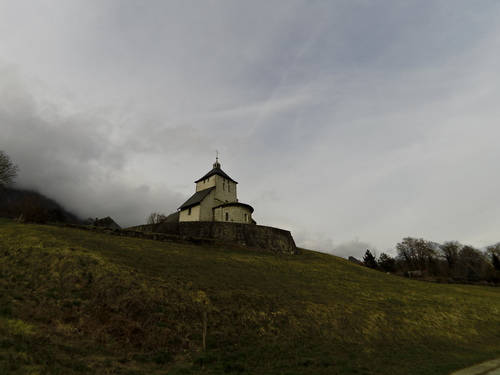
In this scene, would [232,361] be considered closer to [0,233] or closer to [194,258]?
[194,258]

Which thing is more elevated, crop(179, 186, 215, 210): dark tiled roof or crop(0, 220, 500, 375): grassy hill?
crop(179, 186, 215, 210): dark tiled roof

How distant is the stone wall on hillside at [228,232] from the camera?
38781 mm

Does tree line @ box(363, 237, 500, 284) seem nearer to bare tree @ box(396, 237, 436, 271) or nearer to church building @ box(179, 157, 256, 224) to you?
bare tree @ box(396, 237, 436, 271)

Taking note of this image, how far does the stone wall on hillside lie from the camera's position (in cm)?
3878

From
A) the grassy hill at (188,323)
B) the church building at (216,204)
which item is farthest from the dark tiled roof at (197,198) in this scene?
the grassy hill at (188,323)

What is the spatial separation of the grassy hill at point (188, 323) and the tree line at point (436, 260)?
53.6 m

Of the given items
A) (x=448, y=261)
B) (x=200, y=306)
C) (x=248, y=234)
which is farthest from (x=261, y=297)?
(x=448, y=261)

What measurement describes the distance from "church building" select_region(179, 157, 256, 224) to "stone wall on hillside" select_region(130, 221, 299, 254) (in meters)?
5.21

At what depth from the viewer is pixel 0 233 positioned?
20.3 m

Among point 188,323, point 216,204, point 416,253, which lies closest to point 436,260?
point 416,253

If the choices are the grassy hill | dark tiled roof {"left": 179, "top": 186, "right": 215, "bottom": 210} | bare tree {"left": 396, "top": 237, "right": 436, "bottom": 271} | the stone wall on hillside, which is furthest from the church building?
bare tree {"left": 396, "top": 237, "right": 436, "bottom": 271}

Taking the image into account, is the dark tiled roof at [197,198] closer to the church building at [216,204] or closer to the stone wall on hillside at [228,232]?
the church building at [216,204]

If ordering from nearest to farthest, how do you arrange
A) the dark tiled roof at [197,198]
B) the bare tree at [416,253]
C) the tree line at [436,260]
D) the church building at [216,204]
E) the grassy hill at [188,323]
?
the grassy hill at [188,323] → the church building at [216,204] → the dark tiled roof at [197,198] → the tree line at [436,260] → the bare tree at [416,253]

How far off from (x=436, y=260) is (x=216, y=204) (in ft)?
228
